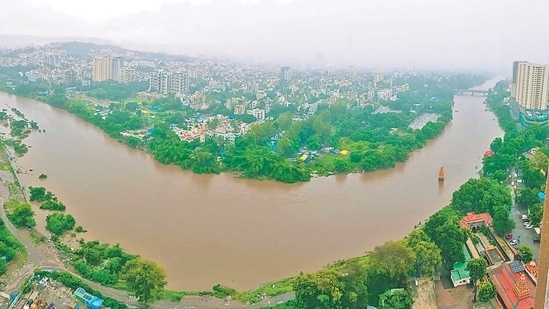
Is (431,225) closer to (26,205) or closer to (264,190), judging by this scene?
(264,190)

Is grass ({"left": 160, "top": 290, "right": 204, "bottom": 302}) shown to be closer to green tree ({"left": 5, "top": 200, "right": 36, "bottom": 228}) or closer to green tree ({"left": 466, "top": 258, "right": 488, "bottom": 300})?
green tree ({"left": 5, "top": 200, "right": 36, "bottom": 228})

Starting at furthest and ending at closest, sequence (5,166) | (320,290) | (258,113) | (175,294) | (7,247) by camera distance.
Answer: (258,113), (5,166), (7,247), (175,294), (320,290)

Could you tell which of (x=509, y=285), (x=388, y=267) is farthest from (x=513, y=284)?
(x=388, y=267)

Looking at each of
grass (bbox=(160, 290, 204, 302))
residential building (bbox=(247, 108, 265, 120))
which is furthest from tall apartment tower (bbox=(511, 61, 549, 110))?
grass (bbox=(160, 290, 204, 302))

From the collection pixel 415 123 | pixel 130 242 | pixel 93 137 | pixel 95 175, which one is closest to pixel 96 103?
pixel 93 137

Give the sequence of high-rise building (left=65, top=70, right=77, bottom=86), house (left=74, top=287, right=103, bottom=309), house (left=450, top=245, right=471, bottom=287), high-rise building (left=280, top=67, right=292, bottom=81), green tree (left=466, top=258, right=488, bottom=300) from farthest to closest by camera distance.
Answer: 1. high-rise building (left=280, top=67, right=292, bottom=81)
2. high-rise building (left=65, top=70, right=77, bottom=86)
3. house (left=450, top=245, right=471, bottom=287)
4. green tree (left=466, top=258, right=488, bottom=300)
5. house (left=74, top=287, right=103, bottom=309)

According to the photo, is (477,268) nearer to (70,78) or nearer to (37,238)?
(37,238)
